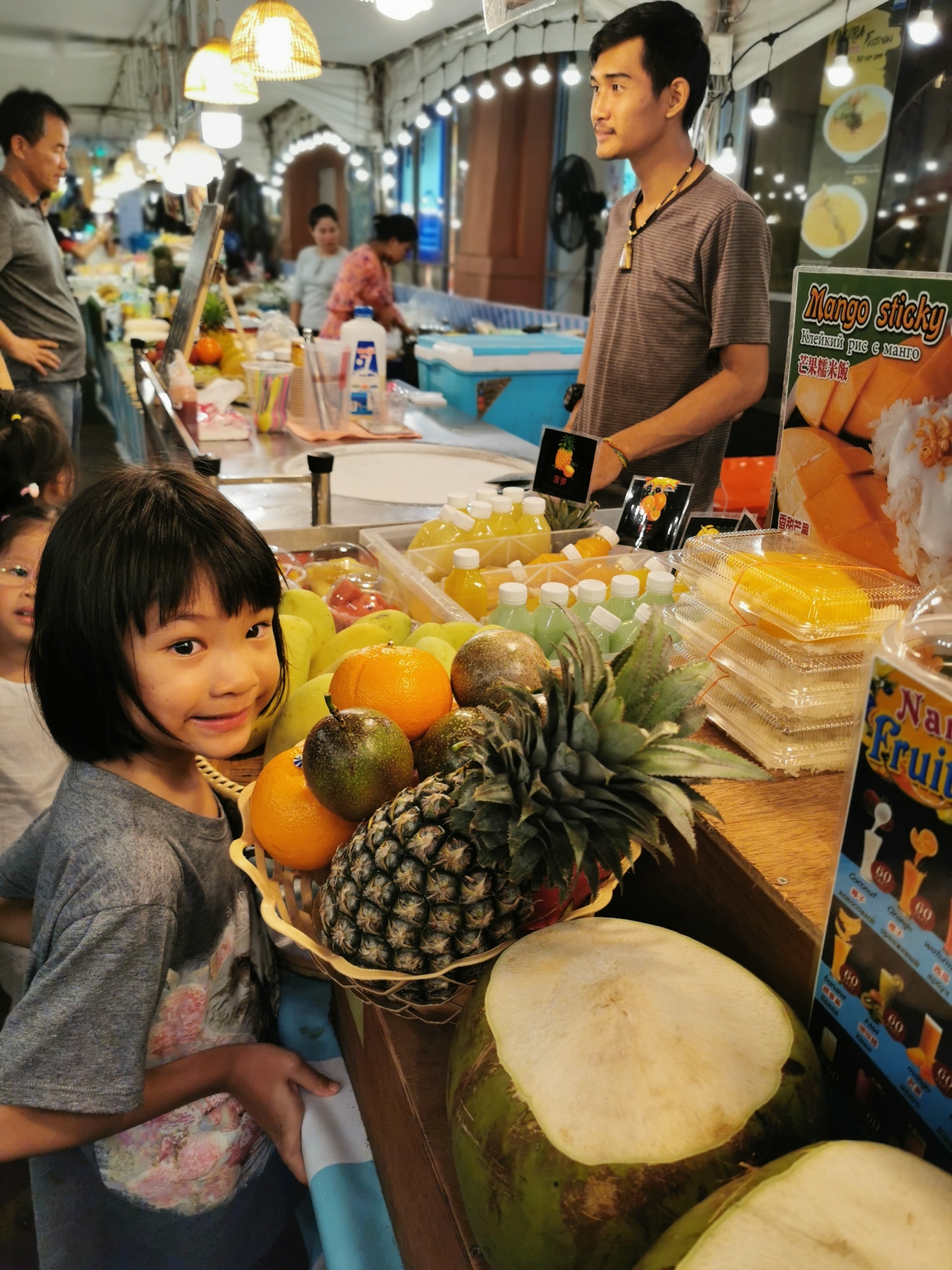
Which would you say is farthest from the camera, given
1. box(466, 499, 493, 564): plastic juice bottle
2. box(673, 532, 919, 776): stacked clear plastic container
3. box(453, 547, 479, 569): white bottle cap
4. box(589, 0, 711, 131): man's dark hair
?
box(589, 0, 711, 131): man's dark hair

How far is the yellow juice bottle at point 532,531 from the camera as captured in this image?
2047 millimetres

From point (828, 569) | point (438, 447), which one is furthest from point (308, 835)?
point (438, 447)

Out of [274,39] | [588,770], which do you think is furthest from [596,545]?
[274,39]

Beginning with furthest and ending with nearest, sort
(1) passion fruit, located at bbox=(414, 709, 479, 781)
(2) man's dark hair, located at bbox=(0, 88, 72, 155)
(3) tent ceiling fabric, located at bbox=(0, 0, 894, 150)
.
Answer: (2) man's dark hair, located at bbox=(0, 88, 72, 155) → (3) tent ceiling fabric, located at bbox=(0, 0, 894, 150) → (1) passion fruit, located at bbox=(414, 709, 479, 781)

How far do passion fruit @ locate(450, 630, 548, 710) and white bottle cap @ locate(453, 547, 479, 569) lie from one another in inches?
22.2

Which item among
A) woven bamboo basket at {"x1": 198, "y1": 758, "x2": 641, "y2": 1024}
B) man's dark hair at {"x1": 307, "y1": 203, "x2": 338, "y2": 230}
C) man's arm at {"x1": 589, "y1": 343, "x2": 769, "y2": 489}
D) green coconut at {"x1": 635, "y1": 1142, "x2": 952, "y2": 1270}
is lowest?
woven bamboo basket at {"x1": 198, "y1": 758, "x2": 641, "y2": 1024}

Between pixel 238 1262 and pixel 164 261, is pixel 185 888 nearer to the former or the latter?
pixel 238 1262

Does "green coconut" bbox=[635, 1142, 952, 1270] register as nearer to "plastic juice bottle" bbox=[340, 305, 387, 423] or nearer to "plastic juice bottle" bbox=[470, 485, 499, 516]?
"plastic juice bottle" bbox=[470, 485, 499, 516]

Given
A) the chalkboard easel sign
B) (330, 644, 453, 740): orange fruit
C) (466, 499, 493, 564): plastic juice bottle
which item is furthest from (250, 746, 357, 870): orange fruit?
the chalkboard easel sign

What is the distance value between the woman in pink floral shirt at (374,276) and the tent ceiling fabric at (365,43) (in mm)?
1887

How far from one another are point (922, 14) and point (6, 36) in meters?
17.6

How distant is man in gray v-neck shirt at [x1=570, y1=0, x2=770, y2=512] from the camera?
249 cm

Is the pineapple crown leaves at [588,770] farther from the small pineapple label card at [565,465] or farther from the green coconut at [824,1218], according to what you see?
the small pineapple label card at [565,465]

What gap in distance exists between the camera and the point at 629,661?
35.4 inches
